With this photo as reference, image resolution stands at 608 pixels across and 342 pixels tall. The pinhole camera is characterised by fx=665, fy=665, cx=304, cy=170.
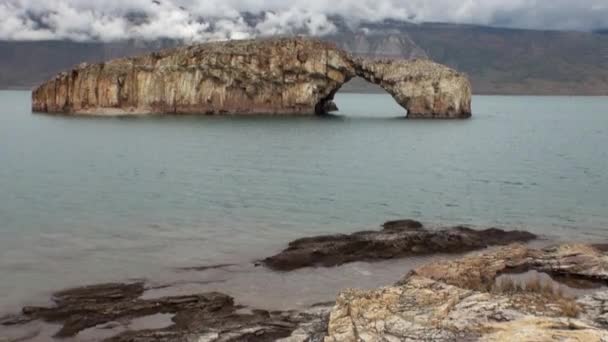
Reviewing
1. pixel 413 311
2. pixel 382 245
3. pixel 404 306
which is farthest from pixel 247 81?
pixel 413 311

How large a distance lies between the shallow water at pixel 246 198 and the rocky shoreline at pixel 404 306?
1.46 meters

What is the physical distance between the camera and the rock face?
98125 mm

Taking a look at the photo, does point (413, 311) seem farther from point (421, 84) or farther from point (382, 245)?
point (421, 84)

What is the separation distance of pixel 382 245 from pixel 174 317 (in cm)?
955

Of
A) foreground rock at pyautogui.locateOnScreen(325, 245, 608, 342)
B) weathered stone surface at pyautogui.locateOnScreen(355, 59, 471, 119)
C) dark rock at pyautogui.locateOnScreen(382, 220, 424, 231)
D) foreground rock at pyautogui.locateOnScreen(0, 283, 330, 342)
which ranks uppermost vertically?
weathered stone surface at pyautogui.locateOnScreen(355, 59, 471, 119)

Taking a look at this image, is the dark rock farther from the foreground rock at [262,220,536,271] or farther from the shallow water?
the shallow water

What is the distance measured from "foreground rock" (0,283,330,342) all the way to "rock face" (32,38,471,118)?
81.4 meters

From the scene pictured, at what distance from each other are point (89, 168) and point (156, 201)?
48.4 ft

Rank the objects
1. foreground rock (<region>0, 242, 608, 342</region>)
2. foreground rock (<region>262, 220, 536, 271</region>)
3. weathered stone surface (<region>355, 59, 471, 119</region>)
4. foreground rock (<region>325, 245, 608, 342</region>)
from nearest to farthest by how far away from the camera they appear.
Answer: foreground rock (<region>325, 245, 608, 342</region>)
foreground rock (<region>0, 242, 608, 342</region>)
foreground rock (<region>262, 220, 536, 271</region>)
weathered stone surface (<region>355, 59, 471, 119</region>)

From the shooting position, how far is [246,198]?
34.1m

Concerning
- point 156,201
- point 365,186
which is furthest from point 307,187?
point 156,201

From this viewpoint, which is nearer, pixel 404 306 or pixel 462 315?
pixel 462 315

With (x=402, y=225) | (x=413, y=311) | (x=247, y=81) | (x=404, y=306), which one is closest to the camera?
(x=413, y=311)

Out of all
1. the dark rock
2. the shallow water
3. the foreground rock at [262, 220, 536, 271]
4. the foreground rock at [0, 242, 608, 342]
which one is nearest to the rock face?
the shallow water
